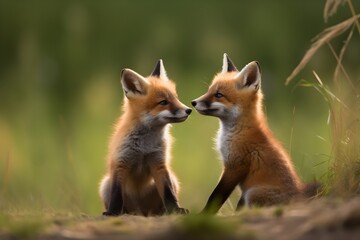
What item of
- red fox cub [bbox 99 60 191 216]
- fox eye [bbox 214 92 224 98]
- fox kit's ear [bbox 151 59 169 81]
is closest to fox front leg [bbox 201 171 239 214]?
red fox cub [bbox 99 60 191 216]

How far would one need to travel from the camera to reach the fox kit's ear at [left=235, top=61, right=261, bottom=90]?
7.80 meters

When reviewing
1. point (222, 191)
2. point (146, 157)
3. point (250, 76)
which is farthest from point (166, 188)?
point (250, 76)

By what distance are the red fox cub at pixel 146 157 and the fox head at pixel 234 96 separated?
0.90 feet

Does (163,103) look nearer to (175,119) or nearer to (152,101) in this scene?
(152,101)

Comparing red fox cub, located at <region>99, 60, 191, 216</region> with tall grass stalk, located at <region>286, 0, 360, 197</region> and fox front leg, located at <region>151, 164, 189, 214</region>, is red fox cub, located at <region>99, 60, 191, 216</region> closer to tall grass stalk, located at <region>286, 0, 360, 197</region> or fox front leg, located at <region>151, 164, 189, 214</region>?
fox front leg, located at <region>151, 164, 189, 214</region>

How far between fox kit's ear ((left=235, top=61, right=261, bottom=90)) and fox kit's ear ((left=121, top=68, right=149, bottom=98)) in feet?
2.77

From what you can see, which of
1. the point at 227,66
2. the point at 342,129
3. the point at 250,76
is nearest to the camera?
the point at 342,129

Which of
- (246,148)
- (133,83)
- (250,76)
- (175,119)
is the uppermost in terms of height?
(133,83)

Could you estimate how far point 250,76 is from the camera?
25.8 feet

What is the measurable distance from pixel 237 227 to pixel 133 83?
3481 millimetres

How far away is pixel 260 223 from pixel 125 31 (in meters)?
12.9

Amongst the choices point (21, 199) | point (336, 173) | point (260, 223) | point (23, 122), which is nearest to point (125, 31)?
point (23, 122)

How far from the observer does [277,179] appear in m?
7.07

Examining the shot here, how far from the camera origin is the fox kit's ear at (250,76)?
307 inches
